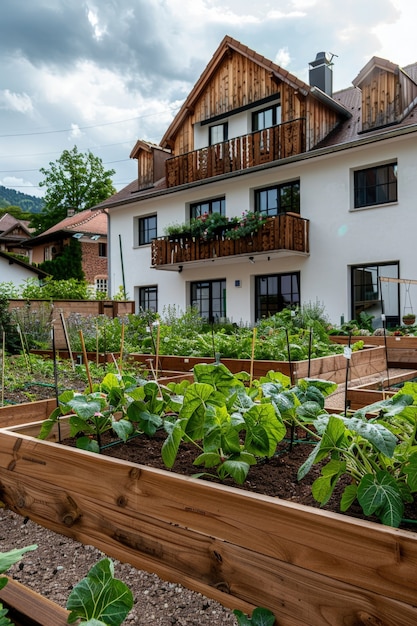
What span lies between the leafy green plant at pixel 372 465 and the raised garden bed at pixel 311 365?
300 cm

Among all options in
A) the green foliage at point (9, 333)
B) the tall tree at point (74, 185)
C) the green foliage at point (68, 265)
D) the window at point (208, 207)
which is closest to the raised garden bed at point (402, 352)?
the green foliage at point (9, 333)

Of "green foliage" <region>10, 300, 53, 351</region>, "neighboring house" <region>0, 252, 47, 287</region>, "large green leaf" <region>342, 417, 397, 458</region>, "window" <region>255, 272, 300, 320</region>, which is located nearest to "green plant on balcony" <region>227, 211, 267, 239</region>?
"window" <region>255, 272, 300, 320</region>

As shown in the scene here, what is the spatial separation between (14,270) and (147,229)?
12.5 m

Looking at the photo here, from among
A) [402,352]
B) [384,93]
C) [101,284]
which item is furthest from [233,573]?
[101,284]

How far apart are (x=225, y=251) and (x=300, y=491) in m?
11.3

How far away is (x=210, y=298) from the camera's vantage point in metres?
14.3

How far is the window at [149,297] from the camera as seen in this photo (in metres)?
15.8

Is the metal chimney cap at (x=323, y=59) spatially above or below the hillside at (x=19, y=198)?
below

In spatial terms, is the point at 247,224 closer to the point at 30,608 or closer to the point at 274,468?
the point at 274,468

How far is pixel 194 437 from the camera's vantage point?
5.27 ft

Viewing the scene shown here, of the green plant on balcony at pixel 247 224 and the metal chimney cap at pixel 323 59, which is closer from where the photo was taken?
the green plant on balcony at pixel 247 224

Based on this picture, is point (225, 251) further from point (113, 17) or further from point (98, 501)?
point (98, 501)

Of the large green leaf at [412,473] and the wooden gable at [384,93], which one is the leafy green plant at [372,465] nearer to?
the large green leaf at [412,473]

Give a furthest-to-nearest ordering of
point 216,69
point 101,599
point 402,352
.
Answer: point 216,69, point 402,352, point 101,599
